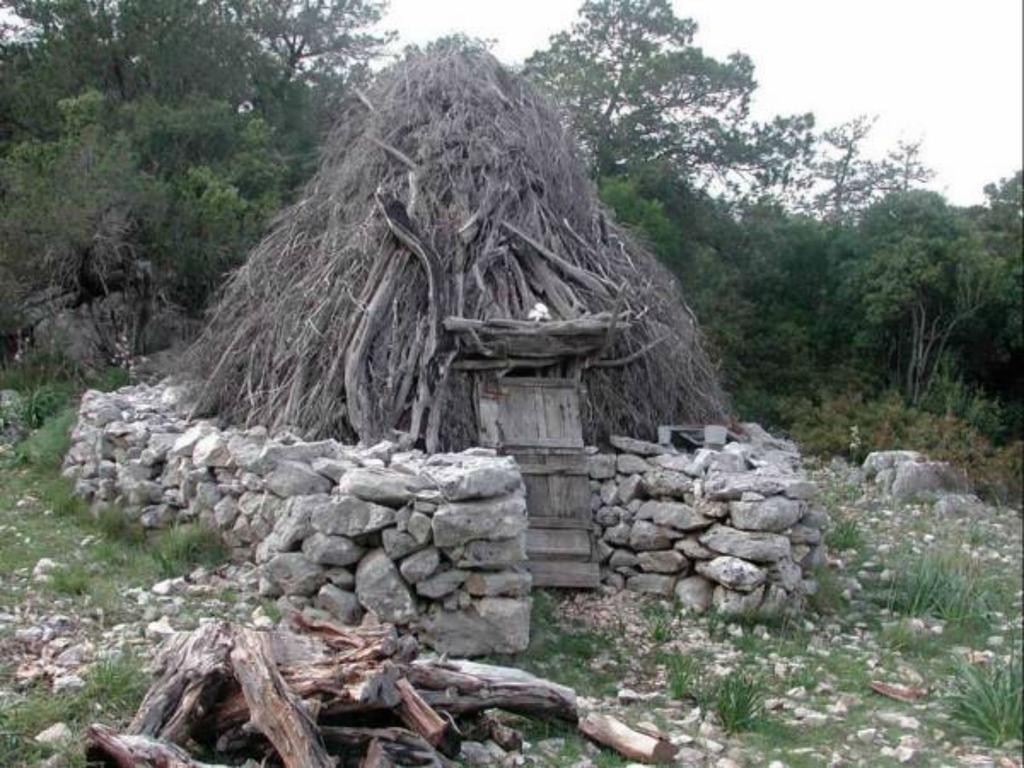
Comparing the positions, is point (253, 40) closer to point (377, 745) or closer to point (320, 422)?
point (320, 422)

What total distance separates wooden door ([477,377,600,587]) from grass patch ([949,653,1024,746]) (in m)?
3.06

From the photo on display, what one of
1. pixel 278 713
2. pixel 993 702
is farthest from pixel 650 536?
pixel 278 713

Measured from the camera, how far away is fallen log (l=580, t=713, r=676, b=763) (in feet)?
15.5

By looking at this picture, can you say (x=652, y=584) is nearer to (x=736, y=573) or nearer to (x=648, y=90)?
(x=736, y=573)

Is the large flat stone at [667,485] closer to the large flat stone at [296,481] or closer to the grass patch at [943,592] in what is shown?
the grass patch at [943,592]

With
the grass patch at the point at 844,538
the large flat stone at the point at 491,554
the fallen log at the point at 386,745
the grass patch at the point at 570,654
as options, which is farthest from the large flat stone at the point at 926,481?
the fallen log at the point at 386,745

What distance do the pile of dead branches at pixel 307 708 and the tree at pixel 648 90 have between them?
13.4m

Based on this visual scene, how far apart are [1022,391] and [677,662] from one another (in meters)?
15.5

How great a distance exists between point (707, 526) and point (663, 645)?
3.48 feet

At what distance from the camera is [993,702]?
4633 millimetres

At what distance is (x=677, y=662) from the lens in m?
6.18

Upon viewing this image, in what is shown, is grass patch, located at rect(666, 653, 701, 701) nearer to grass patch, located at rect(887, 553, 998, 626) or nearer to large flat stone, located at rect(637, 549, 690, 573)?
large flat stone, located at rect(637, 549, 690, 573)

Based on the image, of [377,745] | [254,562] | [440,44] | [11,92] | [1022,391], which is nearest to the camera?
[377,745]

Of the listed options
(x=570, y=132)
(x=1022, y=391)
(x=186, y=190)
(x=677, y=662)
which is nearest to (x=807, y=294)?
(x=1022, y=391)
